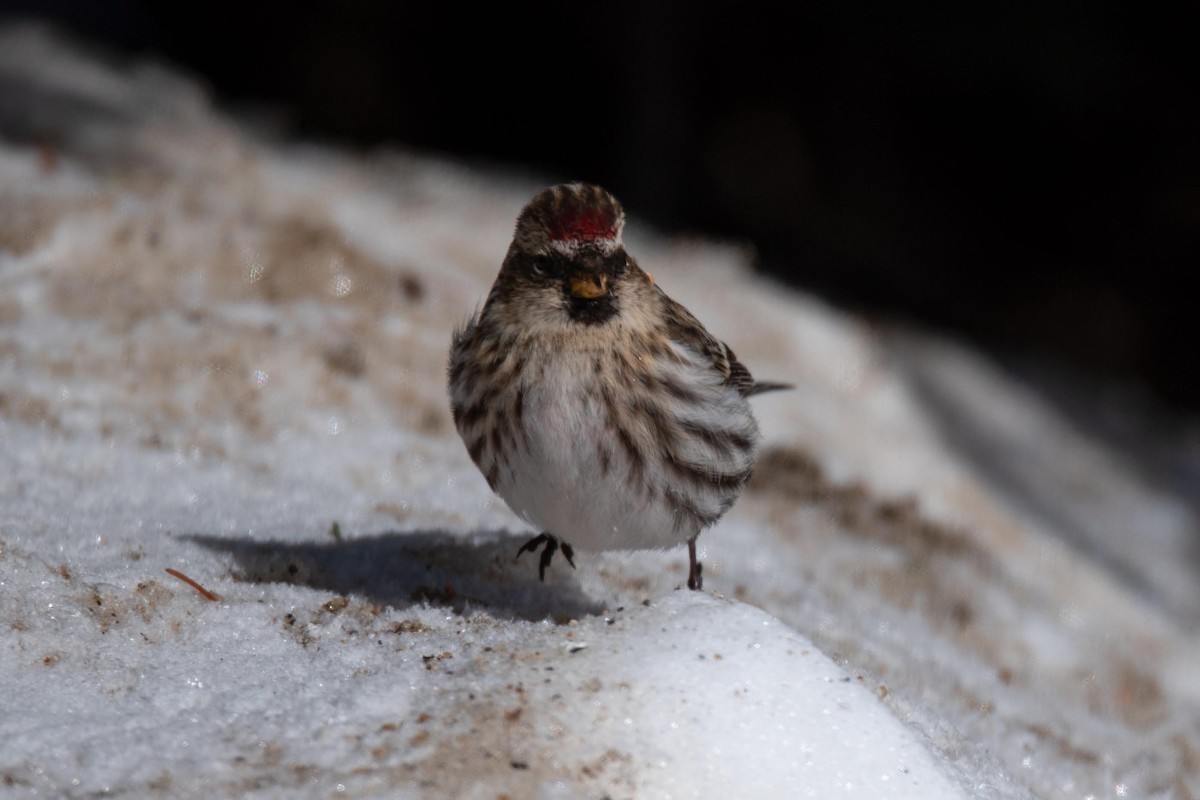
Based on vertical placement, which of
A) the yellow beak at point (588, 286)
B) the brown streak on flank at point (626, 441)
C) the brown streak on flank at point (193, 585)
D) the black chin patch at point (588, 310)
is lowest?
the brown streak on flank at point (193, 585)

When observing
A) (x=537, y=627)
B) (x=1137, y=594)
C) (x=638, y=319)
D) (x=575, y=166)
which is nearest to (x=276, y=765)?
(x=537, y=627)

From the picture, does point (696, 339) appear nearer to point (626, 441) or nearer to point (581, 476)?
point (626, 441)

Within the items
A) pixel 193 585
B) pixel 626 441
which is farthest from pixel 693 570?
pixel 193 585

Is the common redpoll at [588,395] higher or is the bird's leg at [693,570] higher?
the common redpoll at [588,395]

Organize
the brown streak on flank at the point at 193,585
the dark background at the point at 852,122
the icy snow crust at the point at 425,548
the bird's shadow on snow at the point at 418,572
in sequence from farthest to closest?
1. the dark background at the point at 852,122
2. the bird's shadow on snow at the point at 418,572
3. the brown streak on flank at the point at 193,585
4. the icy snow crust at the point at 425,548

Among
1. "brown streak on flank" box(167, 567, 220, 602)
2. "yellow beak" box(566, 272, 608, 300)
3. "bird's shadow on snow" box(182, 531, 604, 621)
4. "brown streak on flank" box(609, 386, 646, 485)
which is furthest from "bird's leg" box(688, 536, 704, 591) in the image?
"brown streak on flank" box(167, 567, 220, 602)

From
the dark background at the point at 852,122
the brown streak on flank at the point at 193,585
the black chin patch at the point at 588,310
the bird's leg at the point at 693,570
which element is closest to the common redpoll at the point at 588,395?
the black chin patch at the point at 588,310

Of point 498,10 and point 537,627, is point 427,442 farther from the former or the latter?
point 498,10

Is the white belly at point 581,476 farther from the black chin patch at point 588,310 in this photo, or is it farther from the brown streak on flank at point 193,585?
the brown streak on flank at point 193,585
